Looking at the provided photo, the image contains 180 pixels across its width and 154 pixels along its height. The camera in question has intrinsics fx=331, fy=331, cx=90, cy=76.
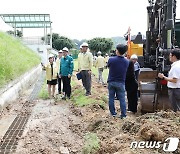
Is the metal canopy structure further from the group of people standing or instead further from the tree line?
the group of people standing

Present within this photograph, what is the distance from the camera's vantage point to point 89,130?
22.1ft

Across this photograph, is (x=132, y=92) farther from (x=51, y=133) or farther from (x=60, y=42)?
(x=60, y=42)

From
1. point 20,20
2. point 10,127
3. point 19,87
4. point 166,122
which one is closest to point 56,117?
point 10,127

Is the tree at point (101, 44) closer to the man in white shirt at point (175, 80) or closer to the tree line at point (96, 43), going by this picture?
the tree line at point (96, 43)

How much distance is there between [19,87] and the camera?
44.1 feet

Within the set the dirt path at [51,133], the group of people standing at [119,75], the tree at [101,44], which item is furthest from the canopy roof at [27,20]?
the dirt path at [51,133]

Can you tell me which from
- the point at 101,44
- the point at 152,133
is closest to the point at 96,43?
the point at 101,44

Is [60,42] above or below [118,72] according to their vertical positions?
above

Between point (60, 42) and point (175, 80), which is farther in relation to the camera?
point (60, 42)

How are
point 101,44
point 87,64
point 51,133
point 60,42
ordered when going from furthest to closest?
point 60,42 < point 101,44 < point 87,64 < point 51,133

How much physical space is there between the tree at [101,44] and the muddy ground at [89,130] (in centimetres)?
6436

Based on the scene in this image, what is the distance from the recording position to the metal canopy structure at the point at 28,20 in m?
48.0

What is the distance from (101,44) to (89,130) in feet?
220

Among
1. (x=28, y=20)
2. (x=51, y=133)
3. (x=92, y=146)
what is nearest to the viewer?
(x=92, y=146)
